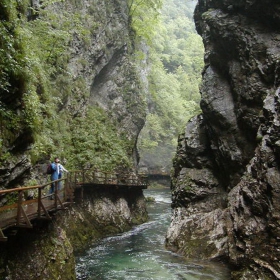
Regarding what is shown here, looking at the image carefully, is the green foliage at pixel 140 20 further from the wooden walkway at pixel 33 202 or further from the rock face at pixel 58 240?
the wooden walkway at pixel 33 202

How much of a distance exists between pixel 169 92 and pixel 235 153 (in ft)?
138

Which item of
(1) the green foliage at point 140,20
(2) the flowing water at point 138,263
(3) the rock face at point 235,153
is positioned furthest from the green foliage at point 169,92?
(2) the flowing water at point 138,263

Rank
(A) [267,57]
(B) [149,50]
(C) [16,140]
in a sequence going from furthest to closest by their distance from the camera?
(B) [149,50], (A) [267,57], (C) [16,140]

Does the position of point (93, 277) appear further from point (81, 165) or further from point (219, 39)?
point (219, 39)

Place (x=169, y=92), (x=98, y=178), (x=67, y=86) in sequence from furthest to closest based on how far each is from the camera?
(x=169, y=92) → (x=67, y=86) → (x=98, y=178)

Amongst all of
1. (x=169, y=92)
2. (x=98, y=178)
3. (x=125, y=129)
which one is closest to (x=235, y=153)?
(x=98, y=178)

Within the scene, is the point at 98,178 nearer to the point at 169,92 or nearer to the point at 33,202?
the point at 33,202

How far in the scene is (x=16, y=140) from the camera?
11.6m

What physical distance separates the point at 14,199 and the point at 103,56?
2367 cm

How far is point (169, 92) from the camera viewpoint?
59.5 meters

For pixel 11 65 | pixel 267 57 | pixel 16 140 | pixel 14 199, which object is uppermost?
pixel 267 57

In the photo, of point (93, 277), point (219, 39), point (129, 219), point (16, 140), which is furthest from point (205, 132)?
point (16, 140)

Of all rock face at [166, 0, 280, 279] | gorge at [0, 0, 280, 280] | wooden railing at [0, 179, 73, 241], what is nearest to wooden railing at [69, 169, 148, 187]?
gorge at [0, 0, 280, 280]

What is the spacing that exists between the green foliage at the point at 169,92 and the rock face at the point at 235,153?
45.4ft
